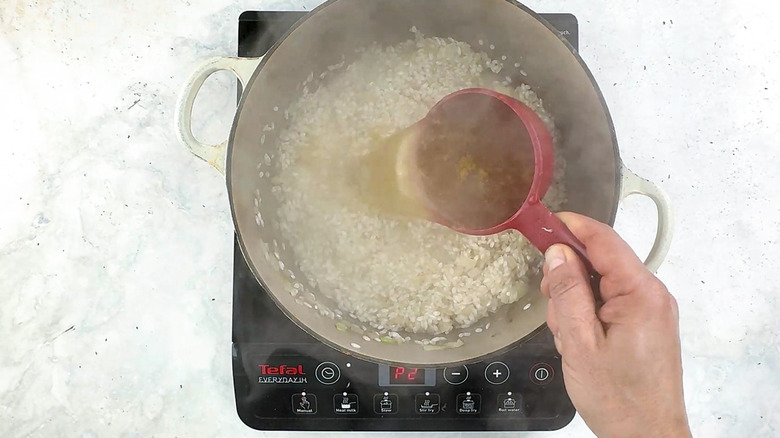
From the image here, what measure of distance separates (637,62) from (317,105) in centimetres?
47

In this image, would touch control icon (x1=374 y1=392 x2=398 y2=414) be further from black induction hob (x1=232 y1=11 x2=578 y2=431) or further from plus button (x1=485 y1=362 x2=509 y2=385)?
plus button (x1=485 y1=362 x2=509 y2=385)

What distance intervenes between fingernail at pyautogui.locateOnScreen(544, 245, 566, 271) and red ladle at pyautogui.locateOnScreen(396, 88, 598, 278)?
92 millimetres

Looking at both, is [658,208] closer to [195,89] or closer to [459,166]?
[459,166]

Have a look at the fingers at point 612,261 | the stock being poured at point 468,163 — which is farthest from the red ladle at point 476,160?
the fingers at point 612,261

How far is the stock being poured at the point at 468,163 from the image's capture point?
32.1 inches

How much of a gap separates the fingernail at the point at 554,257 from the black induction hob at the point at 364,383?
0.25 meters

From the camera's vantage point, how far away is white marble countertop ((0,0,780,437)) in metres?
0.94

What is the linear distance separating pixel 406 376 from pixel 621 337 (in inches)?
13.4

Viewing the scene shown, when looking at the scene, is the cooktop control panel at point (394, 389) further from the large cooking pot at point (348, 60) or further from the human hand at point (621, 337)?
the human hand at point (621, 337)

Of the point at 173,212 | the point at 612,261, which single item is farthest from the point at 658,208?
the point at 173,212

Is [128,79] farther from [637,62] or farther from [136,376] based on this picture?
[637,62]

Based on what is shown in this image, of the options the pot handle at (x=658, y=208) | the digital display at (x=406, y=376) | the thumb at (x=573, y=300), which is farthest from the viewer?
the digital display at (x=406, y=376)

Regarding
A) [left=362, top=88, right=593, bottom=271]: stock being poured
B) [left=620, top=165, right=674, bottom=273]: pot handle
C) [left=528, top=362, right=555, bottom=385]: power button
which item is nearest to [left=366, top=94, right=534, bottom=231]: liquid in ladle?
[left=362, top=88, right=593, bottom=271]: stock being poured

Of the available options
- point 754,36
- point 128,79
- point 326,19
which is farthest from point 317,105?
point 754,36
